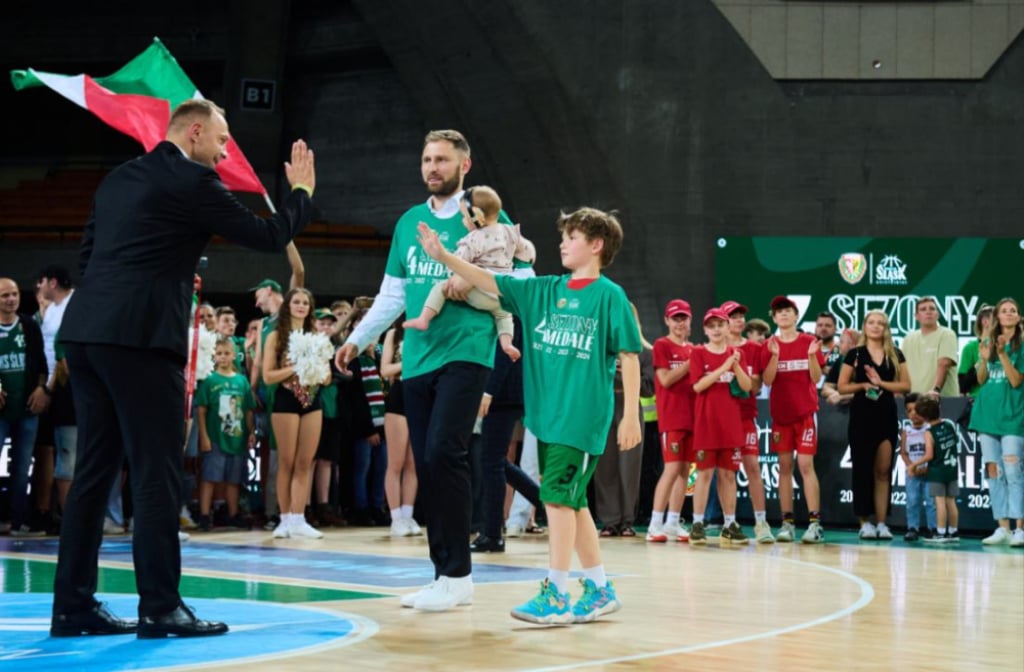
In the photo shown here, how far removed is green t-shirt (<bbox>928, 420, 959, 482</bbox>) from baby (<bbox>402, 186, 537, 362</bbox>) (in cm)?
624

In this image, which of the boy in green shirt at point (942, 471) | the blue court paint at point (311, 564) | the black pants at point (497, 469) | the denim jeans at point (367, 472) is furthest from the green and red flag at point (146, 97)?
the boy in green shirt at point (942, 471)

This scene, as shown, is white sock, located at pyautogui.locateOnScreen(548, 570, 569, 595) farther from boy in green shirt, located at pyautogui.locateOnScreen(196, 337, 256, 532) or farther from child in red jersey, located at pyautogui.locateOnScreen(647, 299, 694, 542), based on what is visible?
boy in green shirt, located at pyautogui.locateOnScreen(196, 337, 256, 532)

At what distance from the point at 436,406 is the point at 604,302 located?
0.83m

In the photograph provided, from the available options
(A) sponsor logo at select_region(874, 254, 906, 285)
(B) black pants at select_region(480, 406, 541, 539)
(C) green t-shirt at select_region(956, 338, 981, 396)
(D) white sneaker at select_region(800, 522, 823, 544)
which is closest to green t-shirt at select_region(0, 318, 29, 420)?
(B) black pants at select_region(480, 406, 541, 539)

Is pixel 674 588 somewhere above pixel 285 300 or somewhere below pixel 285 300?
below

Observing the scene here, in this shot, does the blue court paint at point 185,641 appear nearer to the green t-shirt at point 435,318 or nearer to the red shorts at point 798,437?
the green t-shirt at point 435,318

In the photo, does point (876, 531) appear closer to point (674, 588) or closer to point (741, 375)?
point (741, 375)

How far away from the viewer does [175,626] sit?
4.24 m

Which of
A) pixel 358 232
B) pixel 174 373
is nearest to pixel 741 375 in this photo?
pixel 174 373

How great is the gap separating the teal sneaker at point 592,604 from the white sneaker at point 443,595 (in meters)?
0.50

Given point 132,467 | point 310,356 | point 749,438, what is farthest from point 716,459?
point 132,467

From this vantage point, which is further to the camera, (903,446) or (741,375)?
(903,446)

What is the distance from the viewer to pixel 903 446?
11.4 meters

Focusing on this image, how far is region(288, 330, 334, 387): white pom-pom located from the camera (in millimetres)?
9750
